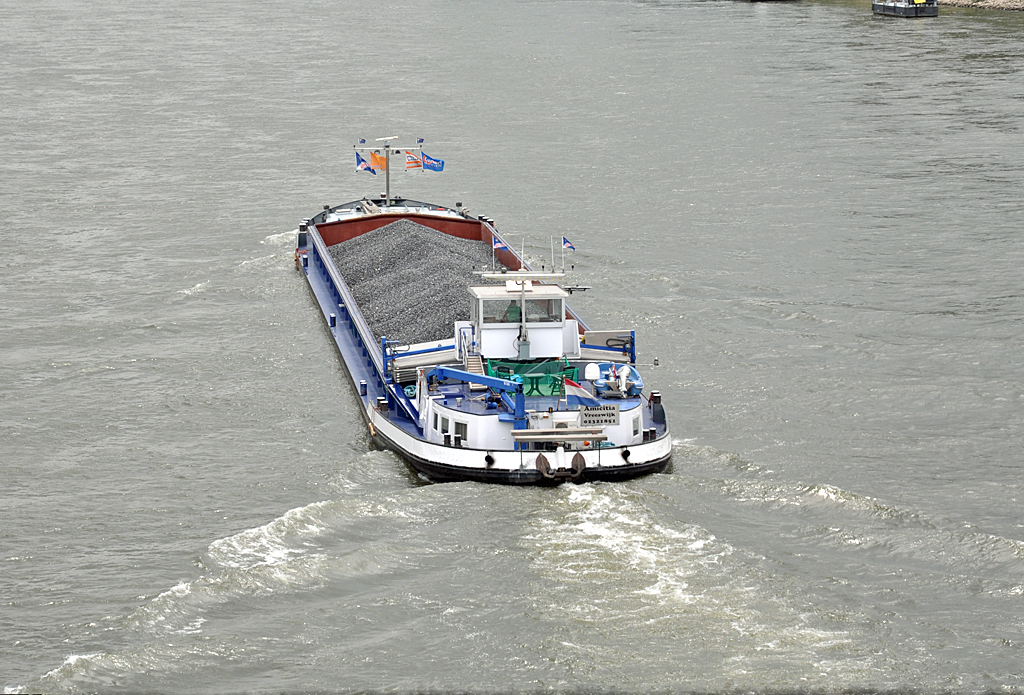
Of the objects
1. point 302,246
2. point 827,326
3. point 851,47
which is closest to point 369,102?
point 302,246

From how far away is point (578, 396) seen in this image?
28578 millimetres

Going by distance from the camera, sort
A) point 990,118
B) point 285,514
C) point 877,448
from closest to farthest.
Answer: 1. point 285,514
2. point 877,448
3. point 990,118

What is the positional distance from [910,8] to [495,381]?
293 feet

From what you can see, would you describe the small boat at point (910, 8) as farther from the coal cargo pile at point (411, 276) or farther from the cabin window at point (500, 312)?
Result: the cabin window at point (500, 312)

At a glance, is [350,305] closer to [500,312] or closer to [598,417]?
[500,312]

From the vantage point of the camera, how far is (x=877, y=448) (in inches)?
1148

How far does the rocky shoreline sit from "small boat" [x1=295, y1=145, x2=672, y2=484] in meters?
86.7

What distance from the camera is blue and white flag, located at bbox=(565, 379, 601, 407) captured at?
92.8 ft

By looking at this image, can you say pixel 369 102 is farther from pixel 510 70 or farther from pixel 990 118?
pixel 990 118

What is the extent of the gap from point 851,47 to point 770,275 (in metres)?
53.7

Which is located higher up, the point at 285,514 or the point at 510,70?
the point at 510,70

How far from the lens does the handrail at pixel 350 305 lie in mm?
32709

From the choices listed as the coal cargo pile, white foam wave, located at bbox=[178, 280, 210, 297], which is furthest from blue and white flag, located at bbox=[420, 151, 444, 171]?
white foam wave, located at bbox=[178, 280, 210, 297]

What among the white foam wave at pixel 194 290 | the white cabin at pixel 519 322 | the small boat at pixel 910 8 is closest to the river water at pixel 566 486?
the white foam wave at pixel 194 290
